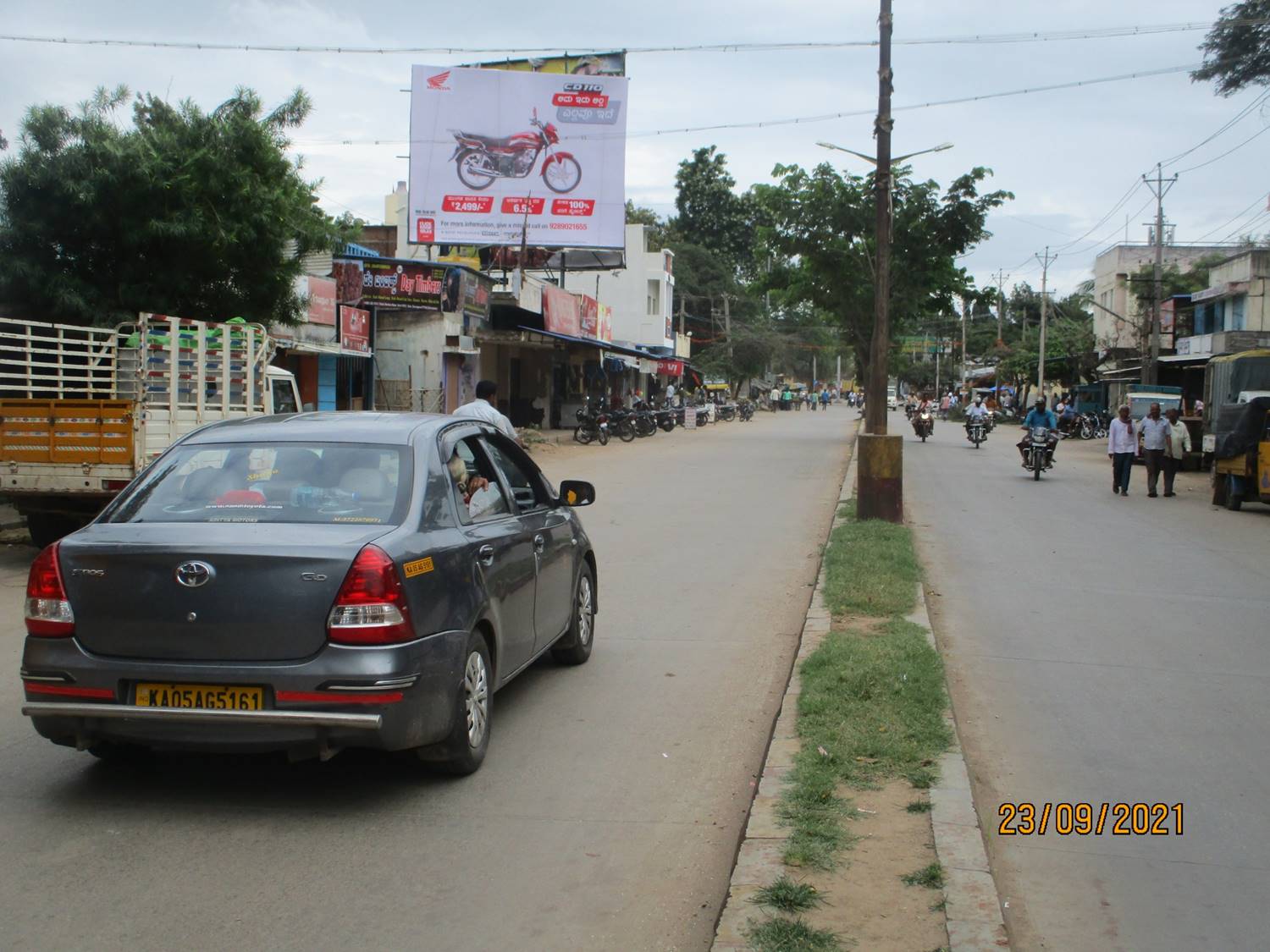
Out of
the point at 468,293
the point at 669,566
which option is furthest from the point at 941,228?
the point at 669,566

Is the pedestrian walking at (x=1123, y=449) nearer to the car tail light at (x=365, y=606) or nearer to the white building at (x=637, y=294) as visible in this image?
the car tail light at (x=365, y=606)

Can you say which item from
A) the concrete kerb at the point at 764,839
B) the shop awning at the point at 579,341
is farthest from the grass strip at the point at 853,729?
the shop awning at the point at 579,341

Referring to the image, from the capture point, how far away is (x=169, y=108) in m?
17.9

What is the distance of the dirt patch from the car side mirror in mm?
2790

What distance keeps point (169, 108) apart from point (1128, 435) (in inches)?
653

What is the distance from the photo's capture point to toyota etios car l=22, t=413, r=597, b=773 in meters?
4.50

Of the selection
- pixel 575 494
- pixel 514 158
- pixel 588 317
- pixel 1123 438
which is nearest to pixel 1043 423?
pixel 1123 438

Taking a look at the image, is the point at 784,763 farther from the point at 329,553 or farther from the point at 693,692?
the point at 329,553

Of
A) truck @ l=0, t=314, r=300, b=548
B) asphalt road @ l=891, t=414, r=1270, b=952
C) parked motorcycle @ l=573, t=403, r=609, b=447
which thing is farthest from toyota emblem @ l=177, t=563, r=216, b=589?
parked motorcycle @ l=573, t=403, r=609, b=447

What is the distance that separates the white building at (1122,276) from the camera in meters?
63.8

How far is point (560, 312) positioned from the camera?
1535 inches

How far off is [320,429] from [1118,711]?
4.42 m

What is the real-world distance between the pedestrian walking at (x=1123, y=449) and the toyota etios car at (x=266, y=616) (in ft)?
60.0

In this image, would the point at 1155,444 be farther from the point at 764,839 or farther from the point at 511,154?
the point at 511,154
